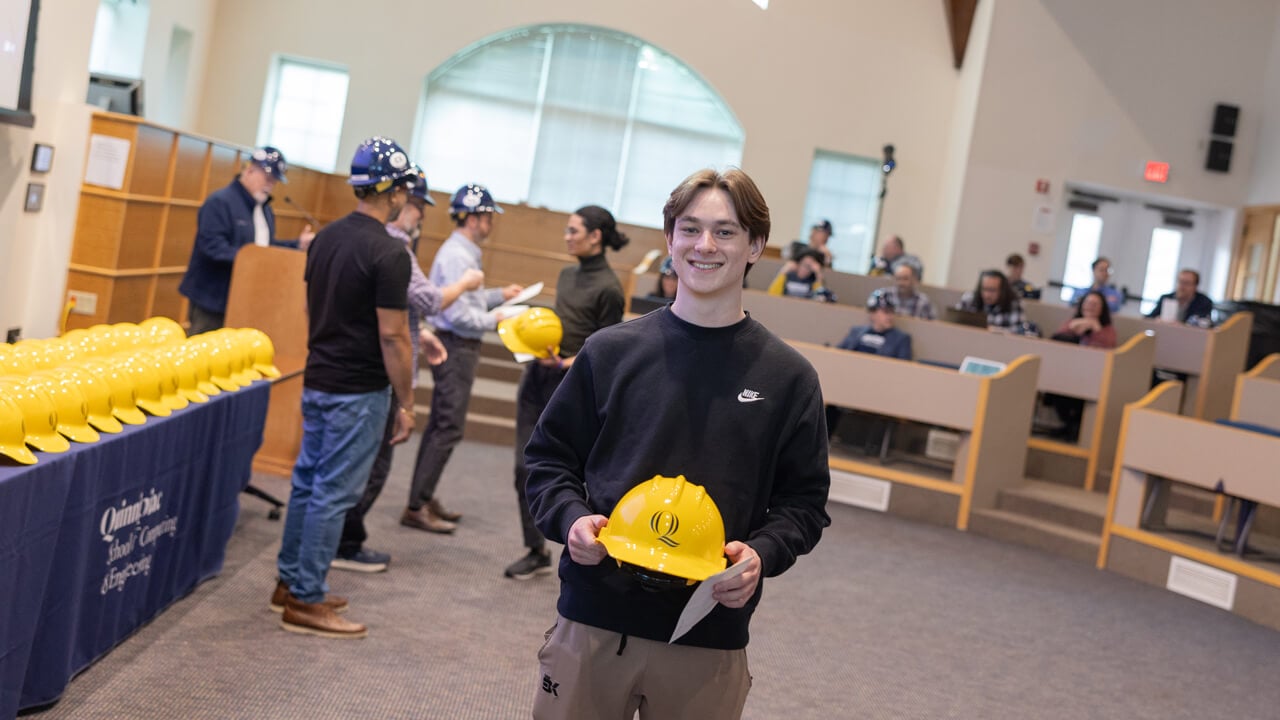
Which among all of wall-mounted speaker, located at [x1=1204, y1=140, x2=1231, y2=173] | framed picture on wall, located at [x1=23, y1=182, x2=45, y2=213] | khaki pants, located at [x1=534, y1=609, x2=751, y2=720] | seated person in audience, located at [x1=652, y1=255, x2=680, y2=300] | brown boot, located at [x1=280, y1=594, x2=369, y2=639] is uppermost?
wall-mounted speaker, located at [x1=1204, y1=140, x2=1231, y2=173]

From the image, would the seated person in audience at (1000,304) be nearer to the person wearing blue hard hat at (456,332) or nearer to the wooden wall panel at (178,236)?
the person wearing blue hard hat at (456,332)

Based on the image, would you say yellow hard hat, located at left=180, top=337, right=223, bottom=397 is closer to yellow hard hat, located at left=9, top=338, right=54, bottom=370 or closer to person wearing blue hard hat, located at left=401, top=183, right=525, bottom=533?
yellow hard hat, located at left=9, top=338, right=54, bottom=370

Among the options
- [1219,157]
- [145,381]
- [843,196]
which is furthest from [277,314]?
[1219,157]

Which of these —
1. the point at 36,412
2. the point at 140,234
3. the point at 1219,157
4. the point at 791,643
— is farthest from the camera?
the point at 1219,157

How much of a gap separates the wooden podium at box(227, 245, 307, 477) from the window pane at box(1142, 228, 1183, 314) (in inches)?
455

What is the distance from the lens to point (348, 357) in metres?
3.68

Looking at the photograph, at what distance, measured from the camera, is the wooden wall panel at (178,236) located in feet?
26.0

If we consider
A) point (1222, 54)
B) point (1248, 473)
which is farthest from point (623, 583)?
point (1222, 54)

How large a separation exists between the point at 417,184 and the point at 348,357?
893 millimetres

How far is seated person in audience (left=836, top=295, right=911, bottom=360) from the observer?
8398 mm

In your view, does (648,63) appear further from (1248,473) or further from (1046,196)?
(1248,473)

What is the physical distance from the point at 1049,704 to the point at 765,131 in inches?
440

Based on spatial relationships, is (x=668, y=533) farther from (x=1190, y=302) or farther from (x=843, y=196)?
(x=843, y=196)

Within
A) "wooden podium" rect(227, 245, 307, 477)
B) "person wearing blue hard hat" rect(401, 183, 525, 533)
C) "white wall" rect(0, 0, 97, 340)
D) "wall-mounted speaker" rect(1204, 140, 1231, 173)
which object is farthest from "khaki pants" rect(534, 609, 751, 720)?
"wall-mounted speaker" rect(1204, 140, 1231, 173)
